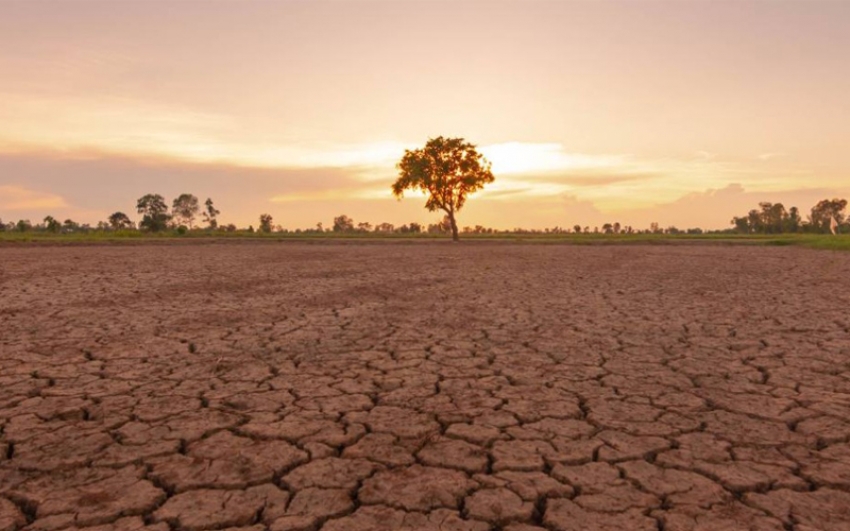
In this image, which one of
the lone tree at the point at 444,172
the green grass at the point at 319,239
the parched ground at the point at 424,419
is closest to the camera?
the parched ground at the point at 424,419

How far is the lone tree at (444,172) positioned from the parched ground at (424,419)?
3409 cm

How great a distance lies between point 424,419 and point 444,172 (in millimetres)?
38828

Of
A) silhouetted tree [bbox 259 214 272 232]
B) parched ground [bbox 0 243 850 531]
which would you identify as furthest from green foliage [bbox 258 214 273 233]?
parched ground [bbox 0 243 850 531]

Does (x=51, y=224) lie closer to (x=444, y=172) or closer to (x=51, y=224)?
(x=51, y=224)

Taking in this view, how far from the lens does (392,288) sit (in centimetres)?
1137

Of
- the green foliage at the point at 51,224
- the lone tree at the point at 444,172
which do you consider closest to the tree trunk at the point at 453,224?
the lone tree at the point at 444,172

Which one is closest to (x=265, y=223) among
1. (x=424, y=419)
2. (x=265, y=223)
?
(x=265, y=223)

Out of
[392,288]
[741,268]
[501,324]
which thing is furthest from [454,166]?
[501,324]

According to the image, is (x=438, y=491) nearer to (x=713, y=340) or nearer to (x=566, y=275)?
(x=713, y=340)

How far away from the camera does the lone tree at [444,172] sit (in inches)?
1635

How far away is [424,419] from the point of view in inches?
148

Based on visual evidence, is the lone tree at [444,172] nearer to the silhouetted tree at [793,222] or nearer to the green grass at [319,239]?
the green grass at [319,239]

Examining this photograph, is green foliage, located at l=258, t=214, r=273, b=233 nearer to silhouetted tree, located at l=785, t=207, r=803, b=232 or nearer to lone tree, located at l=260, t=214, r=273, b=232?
lone tree, located at l=260, t=214, r=273, b=232

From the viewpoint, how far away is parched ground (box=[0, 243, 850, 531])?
2627 mm
